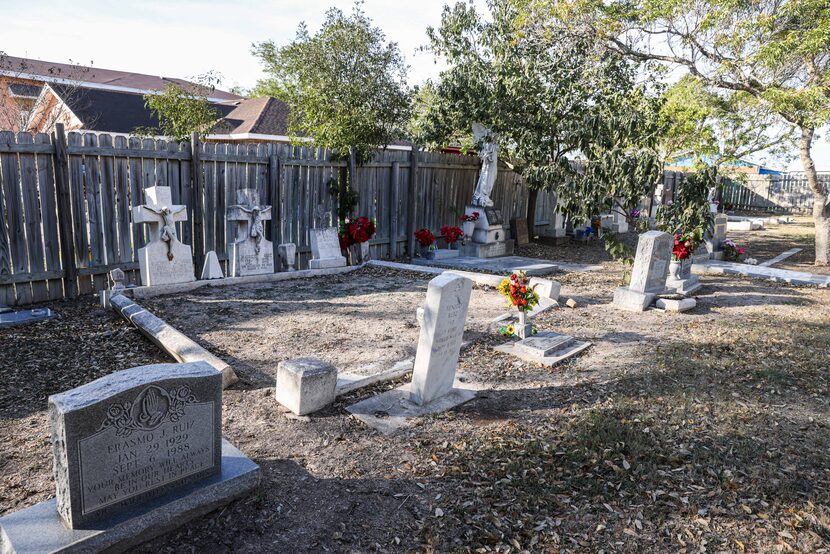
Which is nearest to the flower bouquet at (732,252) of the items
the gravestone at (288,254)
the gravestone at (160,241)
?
the gravestone at (288,254)

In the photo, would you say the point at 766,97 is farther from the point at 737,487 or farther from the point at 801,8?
the point at 737,487

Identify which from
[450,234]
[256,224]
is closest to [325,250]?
[256,224]

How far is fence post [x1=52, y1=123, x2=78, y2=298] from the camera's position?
803 cm

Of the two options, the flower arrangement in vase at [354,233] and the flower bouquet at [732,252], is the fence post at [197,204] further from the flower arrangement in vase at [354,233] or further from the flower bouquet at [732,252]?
the flower bouquet at [732,252]

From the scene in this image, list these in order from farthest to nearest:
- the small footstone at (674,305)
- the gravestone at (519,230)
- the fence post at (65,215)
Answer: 1. the gravestone at (519,230)
2. the small footstone at (674,305)
3. the fence post at (65,215)

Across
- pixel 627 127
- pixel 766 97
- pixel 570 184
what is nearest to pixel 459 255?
pixel 570 184

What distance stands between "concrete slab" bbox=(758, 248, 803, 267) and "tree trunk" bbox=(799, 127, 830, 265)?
3.05ft

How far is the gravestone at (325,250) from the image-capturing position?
10938mm

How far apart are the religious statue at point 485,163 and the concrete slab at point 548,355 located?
7.85 metres

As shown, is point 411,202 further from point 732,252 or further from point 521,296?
point 732,252

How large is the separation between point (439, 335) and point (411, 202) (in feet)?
29.2

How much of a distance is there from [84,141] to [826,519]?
31.5ft

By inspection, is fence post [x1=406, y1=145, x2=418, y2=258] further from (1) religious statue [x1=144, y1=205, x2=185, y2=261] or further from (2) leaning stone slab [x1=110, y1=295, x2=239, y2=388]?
(2) leaning stone slab [x1=110, y1=295, x2=239, y2=388]

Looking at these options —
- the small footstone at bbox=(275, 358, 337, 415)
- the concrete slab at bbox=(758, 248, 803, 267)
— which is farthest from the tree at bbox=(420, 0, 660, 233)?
the small footstone at bbox=(275, 358, 337, 415)
